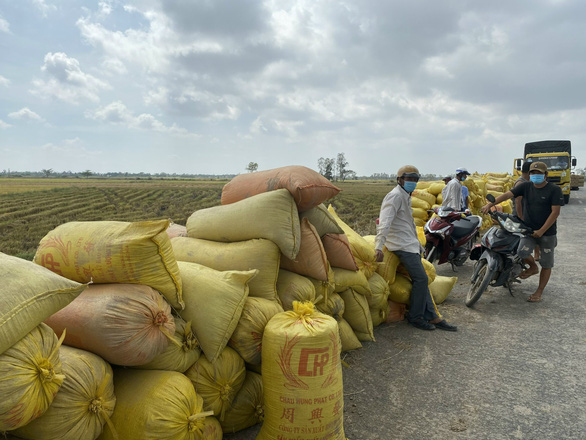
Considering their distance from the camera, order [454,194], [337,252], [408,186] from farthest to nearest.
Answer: [454,194] < [408,186] < [337,252]

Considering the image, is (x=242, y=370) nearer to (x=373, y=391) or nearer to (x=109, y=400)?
(x=109, y=400)

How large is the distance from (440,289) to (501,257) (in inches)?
32.8

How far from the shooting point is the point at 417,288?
4035mm

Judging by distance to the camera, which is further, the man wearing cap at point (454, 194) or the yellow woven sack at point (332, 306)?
the man wearing cap at point (454, 194)

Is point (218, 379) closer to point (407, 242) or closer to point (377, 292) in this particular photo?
point (377, 292)

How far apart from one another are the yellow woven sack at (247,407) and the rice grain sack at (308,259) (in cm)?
86

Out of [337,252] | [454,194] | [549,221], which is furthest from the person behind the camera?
[454,194]

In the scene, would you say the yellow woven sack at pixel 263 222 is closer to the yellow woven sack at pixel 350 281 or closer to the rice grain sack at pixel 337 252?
the rice grain sack at pixel 337 252

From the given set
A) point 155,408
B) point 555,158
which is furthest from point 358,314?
point 555,158

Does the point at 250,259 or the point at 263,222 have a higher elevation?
the point at 263,222

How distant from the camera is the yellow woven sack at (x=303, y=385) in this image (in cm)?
214

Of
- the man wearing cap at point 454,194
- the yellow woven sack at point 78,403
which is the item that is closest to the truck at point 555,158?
the man wearing cap at point 454,194

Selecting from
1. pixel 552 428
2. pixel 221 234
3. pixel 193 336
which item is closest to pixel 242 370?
pixel 193 336

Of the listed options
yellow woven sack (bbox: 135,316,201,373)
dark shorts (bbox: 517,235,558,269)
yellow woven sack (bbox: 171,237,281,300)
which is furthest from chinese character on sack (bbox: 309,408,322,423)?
dark shorts (bbox: 517,235,558,269)
